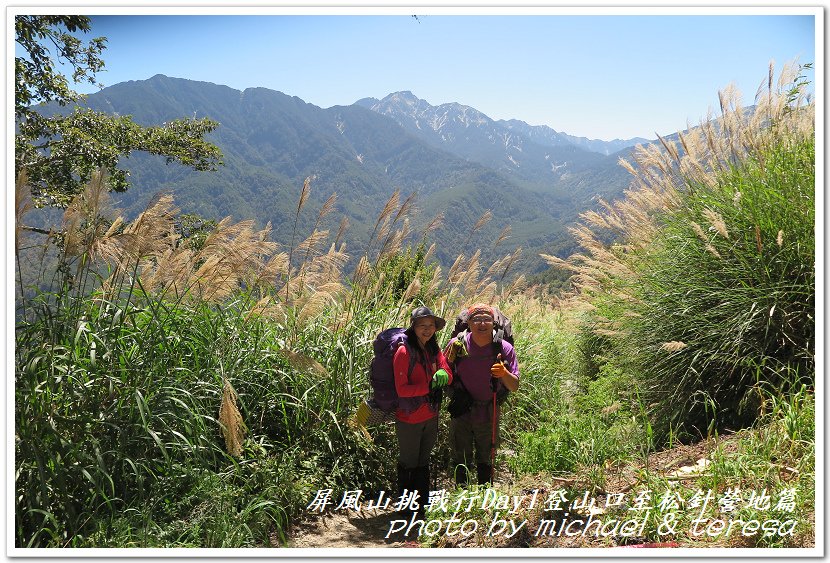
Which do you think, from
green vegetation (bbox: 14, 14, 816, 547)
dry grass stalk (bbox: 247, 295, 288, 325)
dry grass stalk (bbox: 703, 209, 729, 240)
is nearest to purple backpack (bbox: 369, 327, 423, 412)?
green vegetation (bbox: 14, 14, 816, 547)

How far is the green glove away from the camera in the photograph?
Result: 387 centimetres

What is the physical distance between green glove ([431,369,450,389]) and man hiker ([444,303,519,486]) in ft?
0.87

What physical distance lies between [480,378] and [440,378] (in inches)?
14.6

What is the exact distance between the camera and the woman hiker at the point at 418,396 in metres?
3.85

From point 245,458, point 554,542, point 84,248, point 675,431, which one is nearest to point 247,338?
point 245,458

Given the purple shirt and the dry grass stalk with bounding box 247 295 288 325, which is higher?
the dry grass stalk with bounding box 247 295 288 325

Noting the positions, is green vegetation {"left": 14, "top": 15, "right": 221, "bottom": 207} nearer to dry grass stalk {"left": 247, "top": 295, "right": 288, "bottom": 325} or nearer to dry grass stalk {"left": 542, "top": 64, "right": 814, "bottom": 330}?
dry grass stalk {"left": 247, "top": 295, "right": 288, "bottom": 325}

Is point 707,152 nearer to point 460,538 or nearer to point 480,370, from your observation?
point 480,370

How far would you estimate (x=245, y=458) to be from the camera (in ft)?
11.8

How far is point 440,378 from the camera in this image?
388cm

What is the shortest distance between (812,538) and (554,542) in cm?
118

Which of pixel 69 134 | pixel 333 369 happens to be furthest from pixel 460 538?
pixel 69 134

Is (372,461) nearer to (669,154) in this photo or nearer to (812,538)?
(812,538)

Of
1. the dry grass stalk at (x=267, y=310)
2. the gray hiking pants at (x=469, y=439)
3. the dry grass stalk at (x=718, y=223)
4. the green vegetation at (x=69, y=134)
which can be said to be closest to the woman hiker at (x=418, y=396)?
the gray hiking pants at (x=469, y=439)
